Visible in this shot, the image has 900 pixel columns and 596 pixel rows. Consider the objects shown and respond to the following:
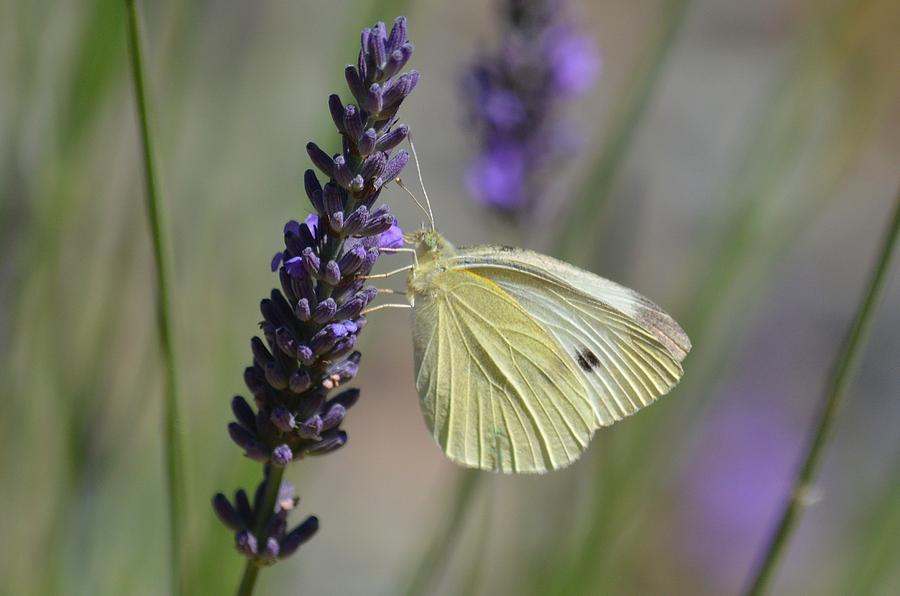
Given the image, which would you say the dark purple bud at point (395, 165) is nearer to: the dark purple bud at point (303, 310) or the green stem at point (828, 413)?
the dark purple bud at point (303, 310)

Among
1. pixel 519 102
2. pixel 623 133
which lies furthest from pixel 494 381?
pixel 519 102

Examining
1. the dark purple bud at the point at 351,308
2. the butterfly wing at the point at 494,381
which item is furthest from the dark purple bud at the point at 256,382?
the butterfly wing at the point at 494,381

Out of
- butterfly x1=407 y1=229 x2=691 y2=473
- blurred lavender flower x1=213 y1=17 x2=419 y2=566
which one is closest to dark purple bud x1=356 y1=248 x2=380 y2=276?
blurred lavender flower x1=213 y1=17 x2=419 y2=566

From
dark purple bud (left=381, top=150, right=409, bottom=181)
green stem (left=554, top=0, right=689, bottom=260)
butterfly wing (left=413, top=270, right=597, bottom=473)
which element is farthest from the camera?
green stem (left=554, top=0, right=689, bottom=260)

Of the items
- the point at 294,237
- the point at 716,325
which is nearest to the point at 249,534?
the point at 294,237

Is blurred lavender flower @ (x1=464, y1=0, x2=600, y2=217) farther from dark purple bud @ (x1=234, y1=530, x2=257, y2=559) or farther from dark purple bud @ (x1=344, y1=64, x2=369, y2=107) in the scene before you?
dark purple bud @ (x1=234, y1=530, x2=257, y2=559)

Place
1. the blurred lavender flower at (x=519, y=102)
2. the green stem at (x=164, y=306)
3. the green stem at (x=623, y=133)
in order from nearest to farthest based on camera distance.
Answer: the green stem at (x=164, y=306) < the green stem at (x=623, y=133) < the blurred lavender flower at (x=519, y=102)

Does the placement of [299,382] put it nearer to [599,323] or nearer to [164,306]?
[164,306]
